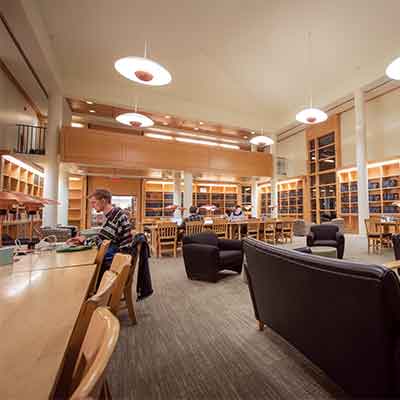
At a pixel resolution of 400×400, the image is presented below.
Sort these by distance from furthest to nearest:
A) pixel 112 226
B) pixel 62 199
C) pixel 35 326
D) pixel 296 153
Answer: pixel 296 153 < pixel 62 199 < pixel 112 226 < pixel 35 326

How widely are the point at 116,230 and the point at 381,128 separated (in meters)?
9.75

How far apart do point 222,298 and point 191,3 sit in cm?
594

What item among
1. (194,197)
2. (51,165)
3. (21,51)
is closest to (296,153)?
(194,197)

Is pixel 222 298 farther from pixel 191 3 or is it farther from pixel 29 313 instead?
pixel 191 3

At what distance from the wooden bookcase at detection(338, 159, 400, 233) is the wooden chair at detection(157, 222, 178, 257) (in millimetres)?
7005

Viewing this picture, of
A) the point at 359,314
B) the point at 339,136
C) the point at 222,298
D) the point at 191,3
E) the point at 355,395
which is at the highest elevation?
the point at 191,3

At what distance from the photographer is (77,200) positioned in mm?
10586

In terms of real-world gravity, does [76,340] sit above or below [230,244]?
above

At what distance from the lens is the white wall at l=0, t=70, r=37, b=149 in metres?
5.34

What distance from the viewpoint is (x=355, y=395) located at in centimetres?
121

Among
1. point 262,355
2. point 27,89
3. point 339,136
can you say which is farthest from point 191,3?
point 339,136

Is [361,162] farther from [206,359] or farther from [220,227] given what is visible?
[206,359]

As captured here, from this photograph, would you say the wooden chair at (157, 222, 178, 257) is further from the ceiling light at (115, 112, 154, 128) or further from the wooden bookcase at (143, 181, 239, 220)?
the wooden bookcase at (143, 181, 239, 220)

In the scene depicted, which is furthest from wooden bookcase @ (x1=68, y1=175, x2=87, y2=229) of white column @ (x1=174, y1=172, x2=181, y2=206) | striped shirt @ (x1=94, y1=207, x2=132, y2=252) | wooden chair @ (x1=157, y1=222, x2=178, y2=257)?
striped shirt @ (x1=94, y1=207, x2=132, y2=252)
